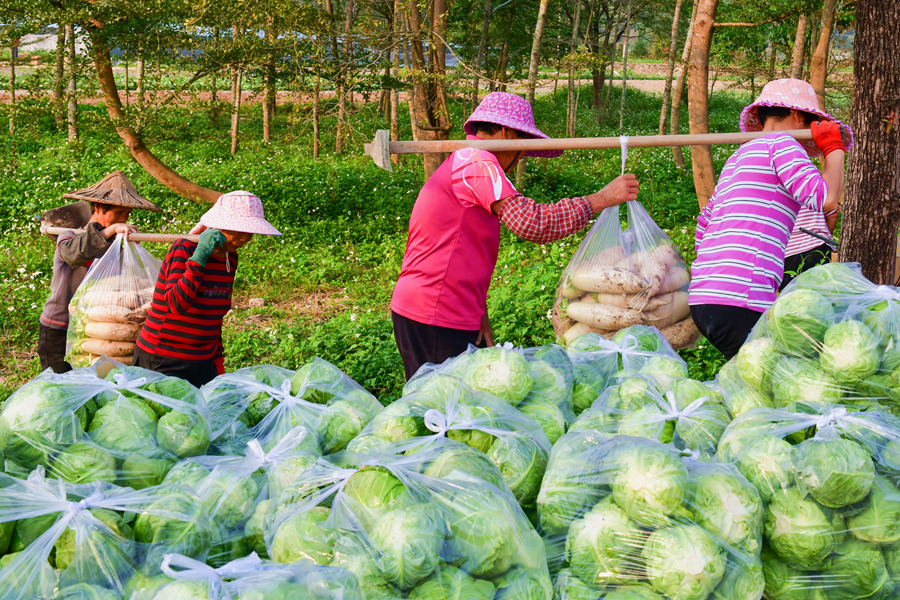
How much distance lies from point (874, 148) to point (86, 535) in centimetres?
364

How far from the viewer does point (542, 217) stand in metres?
2.99

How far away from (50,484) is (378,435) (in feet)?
2.31

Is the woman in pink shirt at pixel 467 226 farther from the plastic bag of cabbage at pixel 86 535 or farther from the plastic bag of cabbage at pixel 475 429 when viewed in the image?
the plastic bag of cabbage at pixel 86 535

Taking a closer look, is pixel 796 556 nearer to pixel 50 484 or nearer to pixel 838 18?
pixel 50 484

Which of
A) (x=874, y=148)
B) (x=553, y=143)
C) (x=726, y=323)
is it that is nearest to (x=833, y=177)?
(x=726, y=323)

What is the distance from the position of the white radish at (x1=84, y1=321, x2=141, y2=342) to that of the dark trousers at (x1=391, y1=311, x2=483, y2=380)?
187 cm

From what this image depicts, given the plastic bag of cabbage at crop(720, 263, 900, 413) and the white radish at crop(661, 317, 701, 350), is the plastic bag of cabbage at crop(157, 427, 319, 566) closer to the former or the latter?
the plastic bag of cabbage at crop(720, 263, 900, 413)

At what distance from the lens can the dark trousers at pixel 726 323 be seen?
3011 mm

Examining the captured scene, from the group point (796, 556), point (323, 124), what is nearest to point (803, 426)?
point (796, 556)

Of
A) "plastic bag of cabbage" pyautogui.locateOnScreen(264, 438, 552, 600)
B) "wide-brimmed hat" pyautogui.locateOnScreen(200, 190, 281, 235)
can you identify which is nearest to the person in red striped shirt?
"wide-brimmed hat" pyautogui.locateOnScreen(200, 190, 281, 235)

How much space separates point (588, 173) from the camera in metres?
13.4

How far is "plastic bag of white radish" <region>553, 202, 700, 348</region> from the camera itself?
3414 mm

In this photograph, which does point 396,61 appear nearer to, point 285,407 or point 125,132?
point 125,132

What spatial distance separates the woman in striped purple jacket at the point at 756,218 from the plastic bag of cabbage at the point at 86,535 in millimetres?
2319
